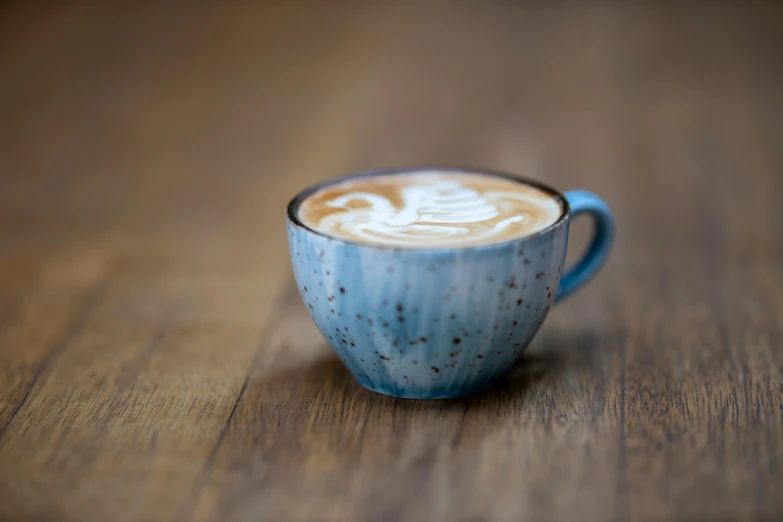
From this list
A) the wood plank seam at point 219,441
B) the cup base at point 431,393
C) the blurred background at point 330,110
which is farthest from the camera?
the blurred background at point 330,110

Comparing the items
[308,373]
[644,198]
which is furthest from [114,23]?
[308,373]

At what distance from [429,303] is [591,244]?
23cm

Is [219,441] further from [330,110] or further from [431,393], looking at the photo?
[330,110]

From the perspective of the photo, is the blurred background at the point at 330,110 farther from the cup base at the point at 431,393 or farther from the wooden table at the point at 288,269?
the cup base at the point at 431,393

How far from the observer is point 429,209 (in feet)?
2.25

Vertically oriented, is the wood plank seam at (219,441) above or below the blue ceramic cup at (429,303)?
below

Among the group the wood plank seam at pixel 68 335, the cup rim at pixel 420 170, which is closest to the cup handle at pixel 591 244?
the cup rim at pixel 420 170

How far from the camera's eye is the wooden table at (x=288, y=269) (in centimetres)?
56

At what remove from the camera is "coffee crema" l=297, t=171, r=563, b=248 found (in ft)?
2.04

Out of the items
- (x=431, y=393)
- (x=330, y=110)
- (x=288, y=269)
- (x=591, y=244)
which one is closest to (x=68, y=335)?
(x=288, y=269)

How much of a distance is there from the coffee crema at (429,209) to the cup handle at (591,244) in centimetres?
3

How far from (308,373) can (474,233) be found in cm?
19

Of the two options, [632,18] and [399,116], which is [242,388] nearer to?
[399,116]

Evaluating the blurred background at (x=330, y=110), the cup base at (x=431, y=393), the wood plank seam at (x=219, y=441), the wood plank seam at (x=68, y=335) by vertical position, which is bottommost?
the wood plank seam at (x=68, y=335)
